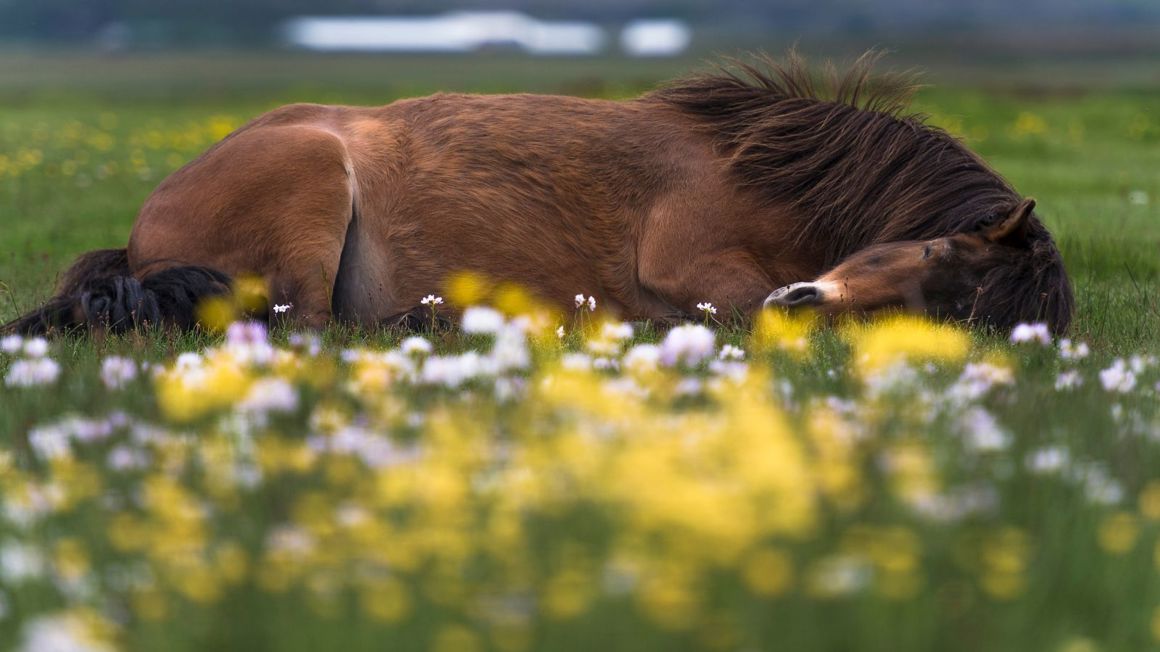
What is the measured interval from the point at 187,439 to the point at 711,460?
1367 mm

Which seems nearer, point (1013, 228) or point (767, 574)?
point (767, 574)

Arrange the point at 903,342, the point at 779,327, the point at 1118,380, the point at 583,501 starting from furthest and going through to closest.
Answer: the point at 779,327 → the point at 903,342 → the point at 1118,380 → the point at 583,501

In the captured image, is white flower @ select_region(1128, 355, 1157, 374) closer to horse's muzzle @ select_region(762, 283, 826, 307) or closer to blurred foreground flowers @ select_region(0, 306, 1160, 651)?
blurred foreground flowers @ select_region(0, 306, 1160, 651)

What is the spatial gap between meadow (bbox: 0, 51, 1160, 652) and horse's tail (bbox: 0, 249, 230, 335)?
1.14 metres

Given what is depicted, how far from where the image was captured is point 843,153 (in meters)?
6.98

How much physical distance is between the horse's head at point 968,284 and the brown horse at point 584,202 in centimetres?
3

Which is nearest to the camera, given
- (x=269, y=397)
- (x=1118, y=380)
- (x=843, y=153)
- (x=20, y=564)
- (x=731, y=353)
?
(x=20, y=564)

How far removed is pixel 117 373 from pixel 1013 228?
4064 mm

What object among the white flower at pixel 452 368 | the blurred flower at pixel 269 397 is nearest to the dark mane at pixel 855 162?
the white flower at pixel 452 368

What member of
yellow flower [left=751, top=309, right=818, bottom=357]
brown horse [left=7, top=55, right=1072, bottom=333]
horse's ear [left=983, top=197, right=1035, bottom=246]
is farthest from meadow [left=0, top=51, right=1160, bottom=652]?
brown horse [left=7, top=55, right=1072, bottom=333]

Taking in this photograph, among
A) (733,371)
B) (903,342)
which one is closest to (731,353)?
(903,342)

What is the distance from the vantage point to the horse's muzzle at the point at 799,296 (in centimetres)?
598

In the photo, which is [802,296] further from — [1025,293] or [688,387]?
[688,387]

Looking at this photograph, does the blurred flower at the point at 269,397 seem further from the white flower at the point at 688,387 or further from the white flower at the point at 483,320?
the white flower at the point at 688,387
